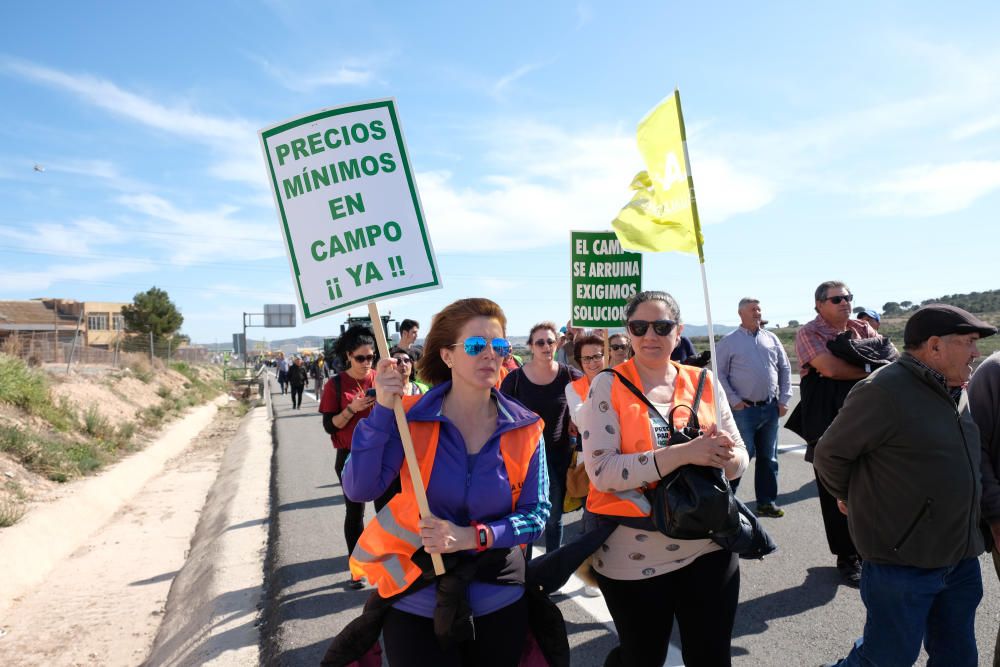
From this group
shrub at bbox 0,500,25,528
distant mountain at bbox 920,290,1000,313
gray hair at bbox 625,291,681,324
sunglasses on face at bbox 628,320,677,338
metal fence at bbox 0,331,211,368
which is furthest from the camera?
distant mountain at bbox 920,290,1000,313

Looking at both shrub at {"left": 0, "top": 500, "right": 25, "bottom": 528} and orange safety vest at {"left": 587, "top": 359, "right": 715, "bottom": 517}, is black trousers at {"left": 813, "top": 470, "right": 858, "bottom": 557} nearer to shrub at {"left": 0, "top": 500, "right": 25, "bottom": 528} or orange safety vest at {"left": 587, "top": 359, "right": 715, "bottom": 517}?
orange safety vest at {"left": 587, "top": 359, "right": 715, "bottom": 517}

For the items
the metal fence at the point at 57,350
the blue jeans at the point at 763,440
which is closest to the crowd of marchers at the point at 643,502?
the blue jeans at the point at 763,440

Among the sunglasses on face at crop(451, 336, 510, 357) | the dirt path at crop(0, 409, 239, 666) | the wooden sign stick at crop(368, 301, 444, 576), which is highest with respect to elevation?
the sunglasses on face at crop(451, 336, 510, 357)

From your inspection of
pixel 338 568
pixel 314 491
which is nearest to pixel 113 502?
pixel 314 491

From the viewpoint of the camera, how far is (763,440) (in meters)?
6.82

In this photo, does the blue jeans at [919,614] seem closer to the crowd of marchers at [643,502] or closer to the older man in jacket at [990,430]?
the crowd of marchers at [643,502]

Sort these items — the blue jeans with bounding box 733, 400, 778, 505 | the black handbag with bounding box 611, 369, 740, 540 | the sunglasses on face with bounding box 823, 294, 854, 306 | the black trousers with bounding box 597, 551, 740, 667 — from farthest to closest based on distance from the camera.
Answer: the blue jeans with bounding box 733, 400, 778, 505
the sunglasses on face with bounding box 823, 294, 854, 306
the black trousers with bounding box 597, 551, 740, 667
the black handbag with bounding box 611, 369, 740, 540

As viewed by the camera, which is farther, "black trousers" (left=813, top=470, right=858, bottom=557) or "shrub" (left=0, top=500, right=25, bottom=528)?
"shrub" (left=0, top=500, right=25, bottom=528)

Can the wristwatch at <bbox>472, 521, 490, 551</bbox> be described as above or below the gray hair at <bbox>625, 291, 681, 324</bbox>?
below

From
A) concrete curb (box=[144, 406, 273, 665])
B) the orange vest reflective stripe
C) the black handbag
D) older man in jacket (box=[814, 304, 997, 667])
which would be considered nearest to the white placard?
the black handbag

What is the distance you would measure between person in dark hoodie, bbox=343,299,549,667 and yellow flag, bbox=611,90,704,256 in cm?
95

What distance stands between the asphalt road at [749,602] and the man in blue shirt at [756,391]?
0.39 metres

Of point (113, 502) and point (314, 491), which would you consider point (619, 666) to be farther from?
point (113, 502)

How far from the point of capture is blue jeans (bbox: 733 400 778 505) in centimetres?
665
